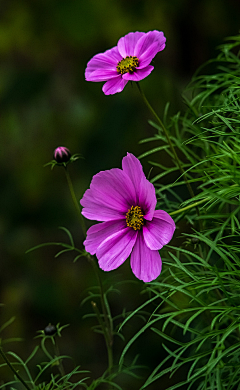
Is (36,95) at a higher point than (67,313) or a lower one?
higher

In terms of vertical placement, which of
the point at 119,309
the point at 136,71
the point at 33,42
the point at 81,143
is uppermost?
the point at 33,42

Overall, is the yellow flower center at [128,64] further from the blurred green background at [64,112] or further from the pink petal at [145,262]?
the blurred green background at [64,112]

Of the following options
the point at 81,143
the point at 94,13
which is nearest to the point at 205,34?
the point at 94,13

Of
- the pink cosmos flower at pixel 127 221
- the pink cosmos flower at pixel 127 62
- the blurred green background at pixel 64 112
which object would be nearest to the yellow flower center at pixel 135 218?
the pink cosmos flower at pixel 127 221

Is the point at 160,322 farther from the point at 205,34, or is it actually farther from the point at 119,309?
the point at 205,34

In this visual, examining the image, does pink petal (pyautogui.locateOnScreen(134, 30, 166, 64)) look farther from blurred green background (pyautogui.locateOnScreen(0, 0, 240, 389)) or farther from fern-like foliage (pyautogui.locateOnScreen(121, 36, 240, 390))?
blurred green background (pyautogui.locateOnScreen(0, 0, 240, 389))

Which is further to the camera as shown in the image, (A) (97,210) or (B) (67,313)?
(B) (67,313)

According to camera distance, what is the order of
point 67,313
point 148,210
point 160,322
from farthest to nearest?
point 67,313 → point 160,322 → point 148,210

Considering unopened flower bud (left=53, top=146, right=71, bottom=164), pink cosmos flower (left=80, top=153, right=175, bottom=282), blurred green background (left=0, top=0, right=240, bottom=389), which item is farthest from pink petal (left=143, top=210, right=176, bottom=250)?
blurred green background (left=0, top=0, right=240, bottom=389)
